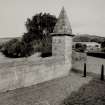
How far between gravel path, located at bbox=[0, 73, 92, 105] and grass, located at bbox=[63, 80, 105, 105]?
0.28 metres

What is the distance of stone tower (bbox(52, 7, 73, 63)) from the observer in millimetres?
7719

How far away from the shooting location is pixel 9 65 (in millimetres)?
5402

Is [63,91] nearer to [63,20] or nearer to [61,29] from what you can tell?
[61,29]

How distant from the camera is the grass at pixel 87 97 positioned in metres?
4.53

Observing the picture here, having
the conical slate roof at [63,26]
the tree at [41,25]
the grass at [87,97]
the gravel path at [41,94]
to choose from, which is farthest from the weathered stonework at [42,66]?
the tree at [41,25]

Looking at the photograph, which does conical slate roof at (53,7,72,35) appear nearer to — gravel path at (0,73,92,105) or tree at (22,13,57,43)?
gravel path at (0,73,92,105)

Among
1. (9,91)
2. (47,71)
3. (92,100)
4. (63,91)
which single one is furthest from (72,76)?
(9,91)

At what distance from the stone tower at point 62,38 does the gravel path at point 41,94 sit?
202cm

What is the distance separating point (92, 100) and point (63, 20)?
5127 millimetres

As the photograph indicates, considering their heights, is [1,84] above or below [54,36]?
below

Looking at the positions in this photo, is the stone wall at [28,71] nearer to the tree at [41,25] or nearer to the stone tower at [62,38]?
the stone tower at [62,38]

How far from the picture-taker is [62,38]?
7738mm

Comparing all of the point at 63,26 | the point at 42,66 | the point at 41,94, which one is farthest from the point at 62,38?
the point at 41,94

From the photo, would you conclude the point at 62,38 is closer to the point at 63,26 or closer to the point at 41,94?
the point at 63,26
